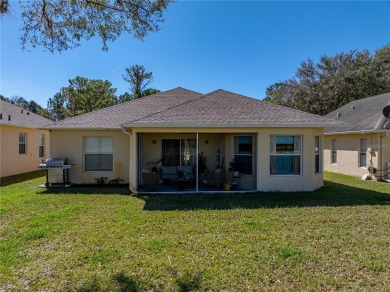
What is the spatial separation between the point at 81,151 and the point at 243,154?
7.45 m

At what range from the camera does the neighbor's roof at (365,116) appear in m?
13.4

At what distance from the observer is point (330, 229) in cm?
581

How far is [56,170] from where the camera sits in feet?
37.4

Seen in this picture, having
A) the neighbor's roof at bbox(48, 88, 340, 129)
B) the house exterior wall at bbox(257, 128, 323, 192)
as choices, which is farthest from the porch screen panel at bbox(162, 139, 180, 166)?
the house exterior wall at bbox(257, 128, 323, 192)

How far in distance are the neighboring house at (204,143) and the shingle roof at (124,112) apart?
0.05 m

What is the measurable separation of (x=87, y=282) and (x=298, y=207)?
6.16 meters

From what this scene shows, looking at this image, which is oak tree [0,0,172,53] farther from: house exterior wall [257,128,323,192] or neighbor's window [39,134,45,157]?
neighbor's window [39,134,45,157]

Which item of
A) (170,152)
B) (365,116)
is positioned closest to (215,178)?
(170,152)

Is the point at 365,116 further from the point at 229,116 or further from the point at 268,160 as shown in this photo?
the point at 229,116

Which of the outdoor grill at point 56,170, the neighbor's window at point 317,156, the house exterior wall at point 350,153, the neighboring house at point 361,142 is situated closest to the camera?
the neighbor's window at point 317,156

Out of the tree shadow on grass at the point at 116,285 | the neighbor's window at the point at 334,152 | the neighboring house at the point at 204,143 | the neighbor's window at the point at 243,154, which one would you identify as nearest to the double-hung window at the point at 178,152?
the neighboring house at the point at 204,143

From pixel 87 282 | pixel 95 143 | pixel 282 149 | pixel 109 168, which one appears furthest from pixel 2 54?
pixel 282 149

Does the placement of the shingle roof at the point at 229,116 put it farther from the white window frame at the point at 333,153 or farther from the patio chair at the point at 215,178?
the white window frame at the point at 333,153

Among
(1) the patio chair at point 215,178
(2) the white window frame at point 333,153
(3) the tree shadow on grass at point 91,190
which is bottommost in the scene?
(3) the tree shadow on grass at point 91,190
